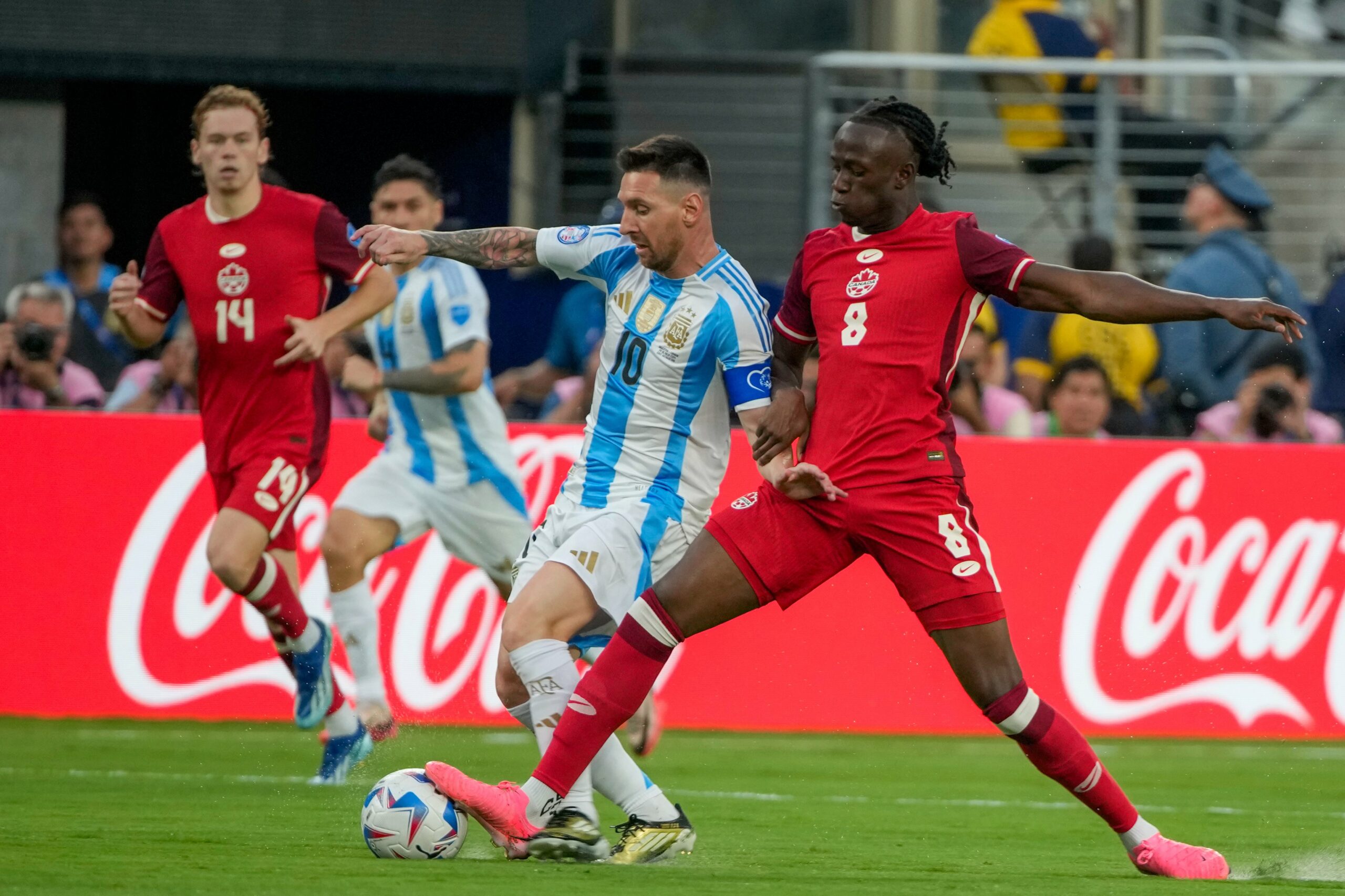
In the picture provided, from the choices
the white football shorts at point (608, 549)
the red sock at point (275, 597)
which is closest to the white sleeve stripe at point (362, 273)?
the red sock at point (275, 597)

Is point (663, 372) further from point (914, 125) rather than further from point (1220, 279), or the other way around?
point (1220, 279)

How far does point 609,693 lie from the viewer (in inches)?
239

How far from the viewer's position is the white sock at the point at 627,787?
20.7ft

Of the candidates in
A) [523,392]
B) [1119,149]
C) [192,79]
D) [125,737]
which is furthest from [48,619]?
[1119,149]

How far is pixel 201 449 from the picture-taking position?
35.1 feet

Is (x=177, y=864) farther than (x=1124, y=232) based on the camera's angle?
No

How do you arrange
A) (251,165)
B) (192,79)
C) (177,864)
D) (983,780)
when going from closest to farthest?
1. (177,864)
2. (251,165)
3. (983,780)
4. (192,79)

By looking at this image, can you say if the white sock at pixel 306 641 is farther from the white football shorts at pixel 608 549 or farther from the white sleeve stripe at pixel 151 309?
the white football shorts at pixel 608 549

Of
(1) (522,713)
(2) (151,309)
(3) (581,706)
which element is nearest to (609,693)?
(3) (581,706)

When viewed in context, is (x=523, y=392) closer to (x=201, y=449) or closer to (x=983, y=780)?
(x=201, y=449)

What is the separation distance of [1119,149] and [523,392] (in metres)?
4.48

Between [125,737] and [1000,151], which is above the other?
[1000,151]

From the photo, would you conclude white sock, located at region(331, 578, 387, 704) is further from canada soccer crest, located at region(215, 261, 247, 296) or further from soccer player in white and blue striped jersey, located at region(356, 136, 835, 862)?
soccer player in white and blue striped jersey, located at region(356, 136, 835, 862)

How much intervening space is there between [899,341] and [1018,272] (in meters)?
0.41
